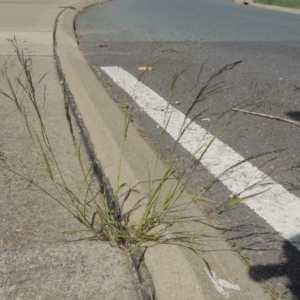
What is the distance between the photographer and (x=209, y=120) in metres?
5.27

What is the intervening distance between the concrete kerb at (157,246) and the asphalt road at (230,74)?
153mm

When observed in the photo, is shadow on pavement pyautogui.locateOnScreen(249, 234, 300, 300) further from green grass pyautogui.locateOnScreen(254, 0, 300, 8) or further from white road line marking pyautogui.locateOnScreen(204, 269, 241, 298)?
green grass pyautogui.locateOnScreen(254, 0, 300, 8)

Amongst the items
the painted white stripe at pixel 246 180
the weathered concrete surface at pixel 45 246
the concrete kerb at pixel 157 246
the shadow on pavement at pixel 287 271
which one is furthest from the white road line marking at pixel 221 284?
the painted white stripe at pixel 246 180

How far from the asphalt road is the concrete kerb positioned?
15cm

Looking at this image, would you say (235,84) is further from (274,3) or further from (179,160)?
(274,3)

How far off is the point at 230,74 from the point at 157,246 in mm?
4648

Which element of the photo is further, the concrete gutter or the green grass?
the green grass

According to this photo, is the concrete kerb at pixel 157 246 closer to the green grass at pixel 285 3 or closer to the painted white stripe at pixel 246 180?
the painted white stripe at pixel 246 180

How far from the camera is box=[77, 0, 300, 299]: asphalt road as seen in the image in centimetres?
313

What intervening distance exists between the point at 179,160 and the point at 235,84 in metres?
2.64

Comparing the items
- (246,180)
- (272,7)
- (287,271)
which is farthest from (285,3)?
(287,271)

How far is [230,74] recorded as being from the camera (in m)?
7.18

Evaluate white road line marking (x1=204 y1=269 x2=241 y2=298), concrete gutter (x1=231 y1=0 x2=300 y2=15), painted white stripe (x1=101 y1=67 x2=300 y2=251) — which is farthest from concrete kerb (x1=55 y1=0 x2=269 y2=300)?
concrete gutter (x1=231 y1=0 x2=300 y2=15)

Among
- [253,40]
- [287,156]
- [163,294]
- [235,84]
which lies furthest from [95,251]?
[253,40]
